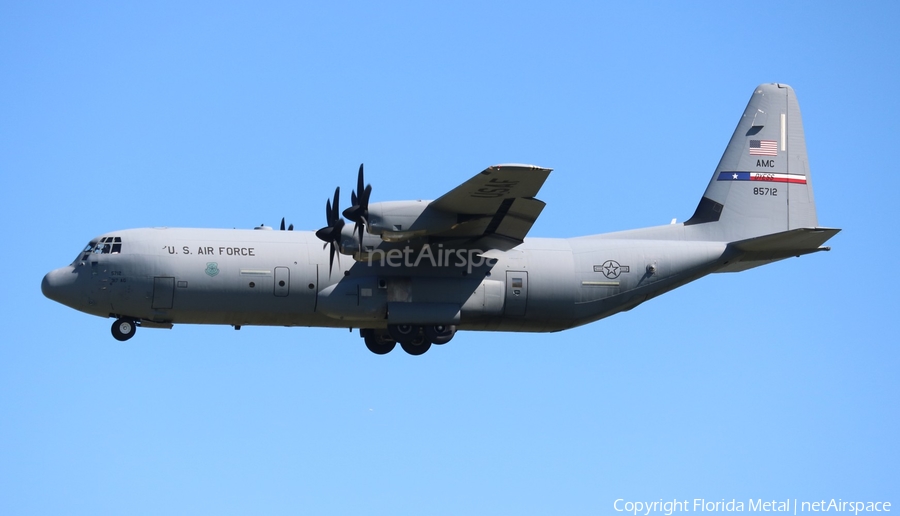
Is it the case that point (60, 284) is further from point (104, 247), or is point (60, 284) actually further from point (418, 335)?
point (418, 335)

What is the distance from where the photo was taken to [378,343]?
2586 centimetres

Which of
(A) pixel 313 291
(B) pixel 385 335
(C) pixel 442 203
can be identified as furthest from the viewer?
(B) pixel 385 335

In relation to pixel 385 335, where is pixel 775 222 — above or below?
above

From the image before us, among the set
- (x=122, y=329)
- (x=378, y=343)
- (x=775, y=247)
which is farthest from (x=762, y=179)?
(x=122, y=329)

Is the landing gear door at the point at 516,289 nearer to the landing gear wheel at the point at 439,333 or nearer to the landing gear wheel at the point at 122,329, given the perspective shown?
the landing gear wheel at the point at 439,333

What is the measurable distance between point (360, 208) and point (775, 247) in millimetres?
9602

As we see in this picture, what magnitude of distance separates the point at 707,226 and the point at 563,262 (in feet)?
12.9

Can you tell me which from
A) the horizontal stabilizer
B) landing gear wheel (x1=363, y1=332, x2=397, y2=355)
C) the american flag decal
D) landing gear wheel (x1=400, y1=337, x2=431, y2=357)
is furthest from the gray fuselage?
the american flag decal

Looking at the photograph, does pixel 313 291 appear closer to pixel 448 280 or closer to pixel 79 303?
pixel 448 280

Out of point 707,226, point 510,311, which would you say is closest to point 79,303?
point 510,311

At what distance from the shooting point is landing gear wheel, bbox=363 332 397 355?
1016 inches

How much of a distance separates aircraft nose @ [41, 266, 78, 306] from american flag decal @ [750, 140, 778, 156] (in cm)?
1588

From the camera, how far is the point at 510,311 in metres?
24.8

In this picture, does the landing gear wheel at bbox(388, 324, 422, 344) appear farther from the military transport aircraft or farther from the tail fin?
the tail fin
